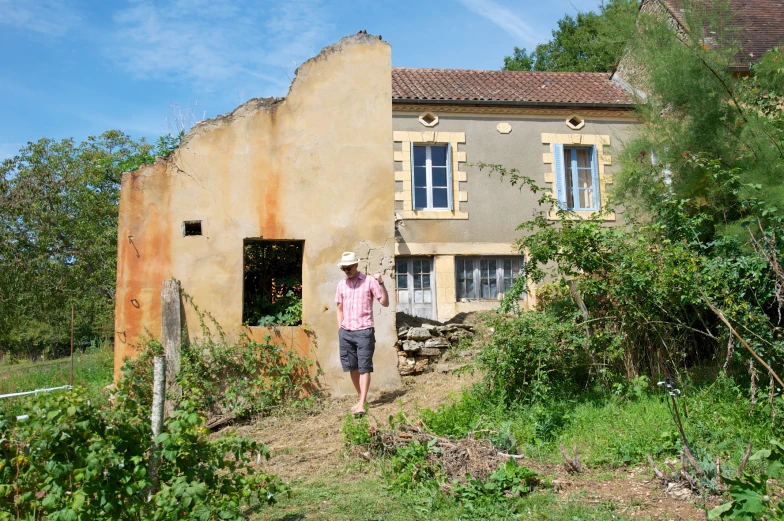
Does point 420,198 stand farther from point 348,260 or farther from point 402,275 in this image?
point 348,260

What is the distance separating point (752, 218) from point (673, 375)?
178 cm

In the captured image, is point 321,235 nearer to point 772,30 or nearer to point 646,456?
point 646,456

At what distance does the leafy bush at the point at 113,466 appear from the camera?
3.40 meters

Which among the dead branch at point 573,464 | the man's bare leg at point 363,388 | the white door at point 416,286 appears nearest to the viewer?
the dead branch at point 573,464

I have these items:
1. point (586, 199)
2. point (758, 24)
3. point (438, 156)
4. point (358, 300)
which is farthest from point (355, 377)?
point (758, 24)

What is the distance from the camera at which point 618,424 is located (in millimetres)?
6207

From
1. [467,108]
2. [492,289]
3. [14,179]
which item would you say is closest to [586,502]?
[492,289]

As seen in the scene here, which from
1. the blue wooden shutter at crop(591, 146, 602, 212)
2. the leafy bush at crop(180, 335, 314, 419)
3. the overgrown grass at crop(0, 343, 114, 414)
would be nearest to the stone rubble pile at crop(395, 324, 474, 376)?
the leafy bush at crop(180, 335, 314, 419)

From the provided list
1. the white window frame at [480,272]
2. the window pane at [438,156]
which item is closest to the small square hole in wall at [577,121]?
the window pane at [438,156]

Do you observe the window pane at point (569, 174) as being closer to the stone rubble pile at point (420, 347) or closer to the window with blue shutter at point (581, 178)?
the window with blue shutter at point (581, 178)

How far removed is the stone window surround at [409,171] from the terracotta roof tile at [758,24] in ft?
19.4

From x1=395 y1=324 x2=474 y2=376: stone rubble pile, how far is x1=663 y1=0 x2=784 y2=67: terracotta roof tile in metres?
6.99

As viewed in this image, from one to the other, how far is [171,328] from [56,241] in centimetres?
1387

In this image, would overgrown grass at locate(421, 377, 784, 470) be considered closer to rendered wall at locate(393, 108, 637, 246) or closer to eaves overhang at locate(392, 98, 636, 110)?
rendered wall at locate(393, 108, 637, 246)
